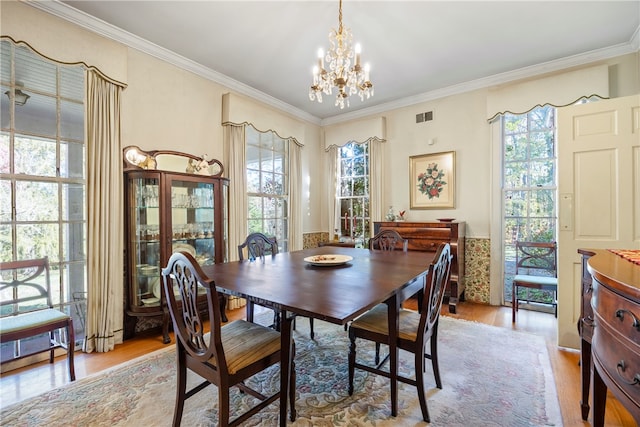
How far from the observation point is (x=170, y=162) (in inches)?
126

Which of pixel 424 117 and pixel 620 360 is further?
pixel 424 117

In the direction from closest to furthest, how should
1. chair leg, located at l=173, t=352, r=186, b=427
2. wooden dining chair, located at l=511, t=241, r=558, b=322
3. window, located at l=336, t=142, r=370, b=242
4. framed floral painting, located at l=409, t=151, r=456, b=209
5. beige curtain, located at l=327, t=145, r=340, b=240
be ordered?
chair leg, located at l=173, t=352, r=186, b=427, wooden dining chair, located at l=511, t=241, r=558, b=322, framed floral painting, located at l=409, t=151, r=456, b=209, window, located at l=336, t=142, r=370, b=242, beige curtain, located at l=327, t=145, r=340, b=240

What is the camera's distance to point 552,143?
360cm

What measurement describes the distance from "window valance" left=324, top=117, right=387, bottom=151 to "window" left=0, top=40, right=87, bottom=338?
11.4 feet

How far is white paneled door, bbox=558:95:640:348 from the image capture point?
2295 mm

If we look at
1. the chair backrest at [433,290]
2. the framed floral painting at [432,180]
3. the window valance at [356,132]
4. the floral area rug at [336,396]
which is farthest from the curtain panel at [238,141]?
the chair backrest at [433,290]

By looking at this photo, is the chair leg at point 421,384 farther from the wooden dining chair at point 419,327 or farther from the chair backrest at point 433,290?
the chair backrest at point 433,290

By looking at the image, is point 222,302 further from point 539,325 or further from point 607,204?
point 607,204

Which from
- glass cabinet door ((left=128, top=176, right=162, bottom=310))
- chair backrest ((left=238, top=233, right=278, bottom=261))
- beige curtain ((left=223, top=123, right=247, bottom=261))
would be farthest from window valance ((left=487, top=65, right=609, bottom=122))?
glass cabinet door ((left=128, top=176, right=162, bottom=310))

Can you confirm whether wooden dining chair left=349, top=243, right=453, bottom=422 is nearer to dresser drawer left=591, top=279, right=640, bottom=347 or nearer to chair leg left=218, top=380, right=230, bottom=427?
dresser drawer left=591, top=279, right=640, bottom=347

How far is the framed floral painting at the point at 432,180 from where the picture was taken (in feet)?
13.5

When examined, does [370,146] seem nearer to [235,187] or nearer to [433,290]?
[235,187]

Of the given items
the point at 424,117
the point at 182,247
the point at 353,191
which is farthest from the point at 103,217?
the point at 424,117

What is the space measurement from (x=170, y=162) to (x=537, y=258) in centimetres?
443
